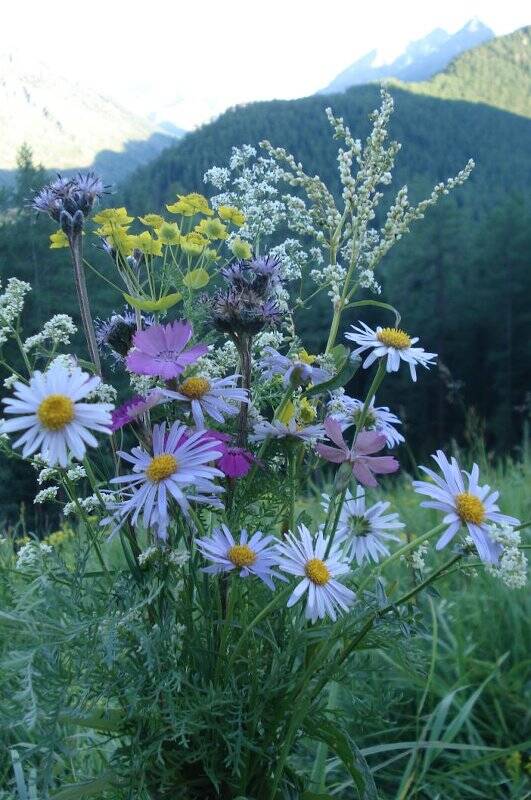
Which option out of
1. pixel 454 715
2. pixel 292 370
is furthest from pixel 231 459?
pixel 454 715

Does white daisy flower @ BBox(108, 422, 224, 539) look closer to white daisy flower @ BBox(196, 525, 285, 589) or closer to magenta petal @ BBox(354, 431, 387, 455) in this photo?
white daisy flower @ BBox(196, 525, 285, 589)

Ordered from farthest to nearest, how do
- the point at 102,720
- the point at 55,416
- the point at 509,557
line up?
the point at 102,720 → the point at 509,557 → the point at 55,416

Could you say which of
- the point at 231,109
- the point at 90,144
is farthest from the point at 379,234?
the point at 90,144

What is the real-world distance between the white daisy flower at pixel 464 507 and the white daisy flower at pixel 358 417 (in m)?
0.08

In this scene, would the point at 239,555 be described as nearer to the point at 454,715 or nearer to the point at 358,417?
the point at 358,417

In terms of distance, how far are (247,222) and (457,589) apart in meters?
1.77

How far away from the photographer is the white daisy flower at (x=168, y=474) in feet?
2.15

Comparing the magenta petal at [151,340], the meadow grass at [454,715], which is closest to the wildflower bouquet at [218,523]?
the magenta petal at [151,340]

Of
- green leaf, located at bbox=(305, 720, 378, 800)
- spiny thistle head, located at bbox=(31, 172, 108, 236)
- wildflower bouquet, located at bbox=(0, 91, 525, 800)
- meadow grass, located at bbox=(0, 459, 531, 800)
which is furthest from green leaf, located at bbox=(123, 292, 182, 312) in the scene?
meadow grass, located at bbox=(0, 459, 531, 800)

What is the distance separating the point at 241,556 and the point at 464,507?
0.22 metres

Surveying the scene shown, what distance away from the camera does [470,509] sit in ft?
2.31

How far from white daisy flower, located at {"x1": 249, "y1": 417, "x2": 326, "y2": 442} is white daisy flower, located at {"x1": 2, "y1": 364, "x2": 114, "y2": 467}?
190mm

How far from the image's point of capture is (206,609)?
0.77m

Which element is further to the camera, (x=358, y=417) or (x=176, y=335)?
(x=358, y=417)
